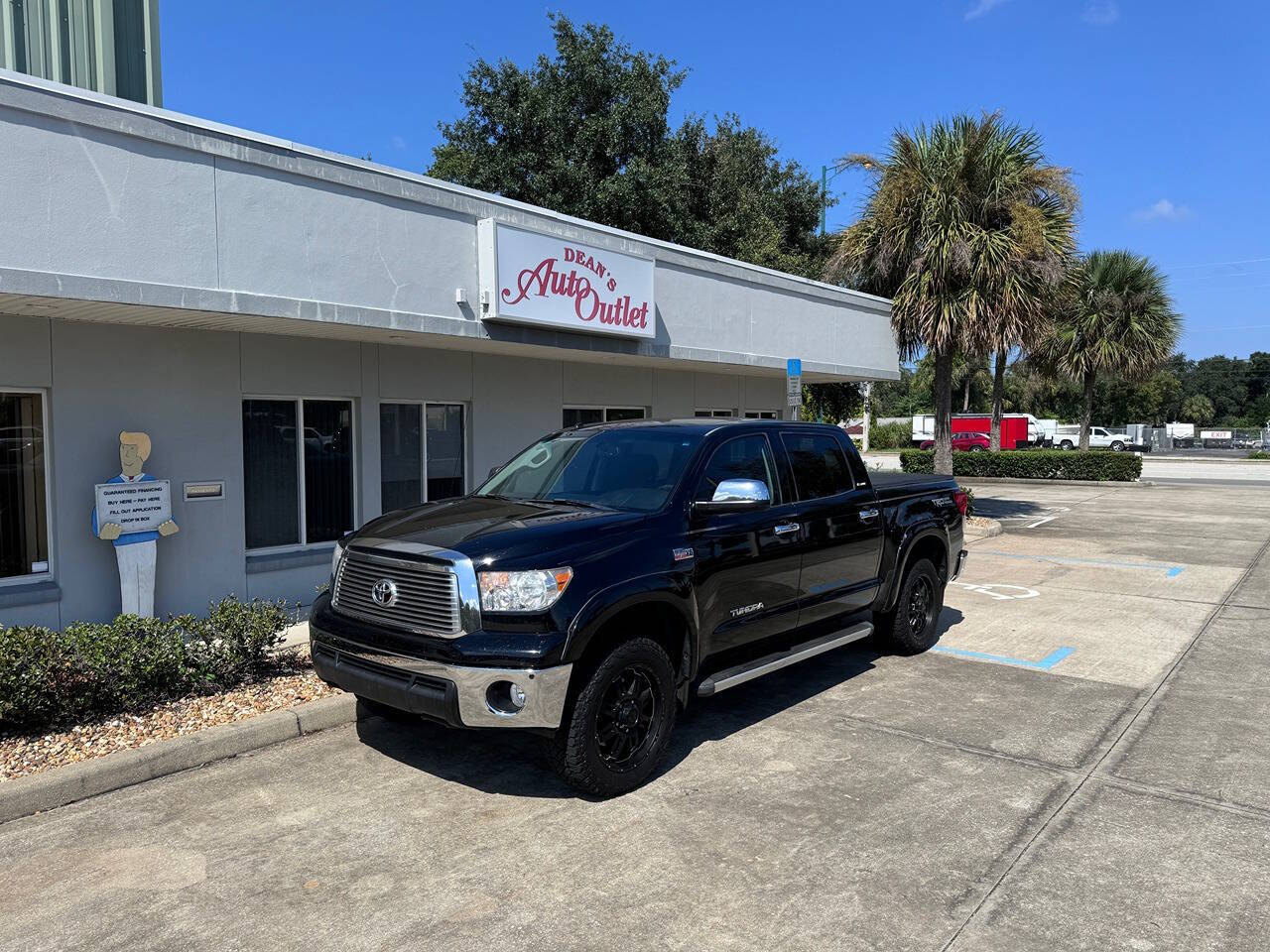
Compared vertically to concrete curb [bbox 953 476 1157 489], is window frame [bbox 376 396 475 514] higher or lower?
higher

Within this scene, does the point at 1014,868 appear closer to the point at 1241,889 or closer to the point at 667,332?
the point at 1241,889

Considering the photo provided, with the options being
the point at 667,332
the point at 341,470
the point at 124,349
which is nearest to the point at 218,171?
the point at 124,349

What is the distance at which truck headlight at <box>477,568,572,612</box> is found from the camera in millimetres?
4344

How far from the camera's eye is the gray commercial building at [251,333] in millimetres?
6293

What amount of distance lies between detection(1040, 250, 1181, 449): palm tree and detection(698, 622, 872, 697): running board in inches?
932

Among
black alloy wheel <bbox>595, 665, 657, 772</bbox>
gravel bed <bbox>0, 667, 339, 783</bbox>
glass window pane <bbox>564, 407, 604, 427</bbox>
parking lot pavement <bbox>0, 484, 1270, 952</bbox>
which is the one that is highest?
glass window pane <bbox>564, 407, 604, 427</bbox>

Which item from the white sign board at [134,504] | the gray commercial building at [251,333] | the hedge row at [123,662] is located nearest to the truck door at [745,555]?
the hedge row at [123,662]

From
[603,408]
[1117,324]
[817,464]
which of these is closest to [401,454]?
[603,408]

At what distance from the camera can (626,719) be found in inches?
186

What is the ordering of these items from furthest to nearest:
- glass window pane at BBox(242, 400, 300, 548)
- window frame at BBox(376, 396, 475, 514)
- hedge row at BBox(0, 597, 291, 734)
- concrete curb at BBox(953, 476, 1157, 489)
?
concrete curb at BBox(953, 476, 1157, 489) < window frame at BBox(376, 396, 475, 514) < glass window pane at BBox(242, 400, 300, 548) < hedge row at BBox(0, 597, 291, 734)

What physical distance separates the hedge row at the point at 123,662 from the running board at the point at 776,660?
313cm

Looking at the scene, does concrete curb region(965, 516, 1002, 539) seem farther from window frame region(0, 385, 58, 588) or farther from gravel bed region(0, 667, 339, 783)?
window frame region(0, 385, 58, 588)

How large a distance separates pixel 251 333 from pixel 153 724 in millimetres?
4193

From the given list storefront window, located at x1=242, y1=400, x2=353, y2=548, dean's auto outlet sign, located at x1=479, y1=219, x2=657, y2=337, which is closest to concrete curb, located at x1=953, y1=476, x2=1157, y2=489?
dean's auto outlet sign, located at x1=479, y1=219, x2=657, y2=337
